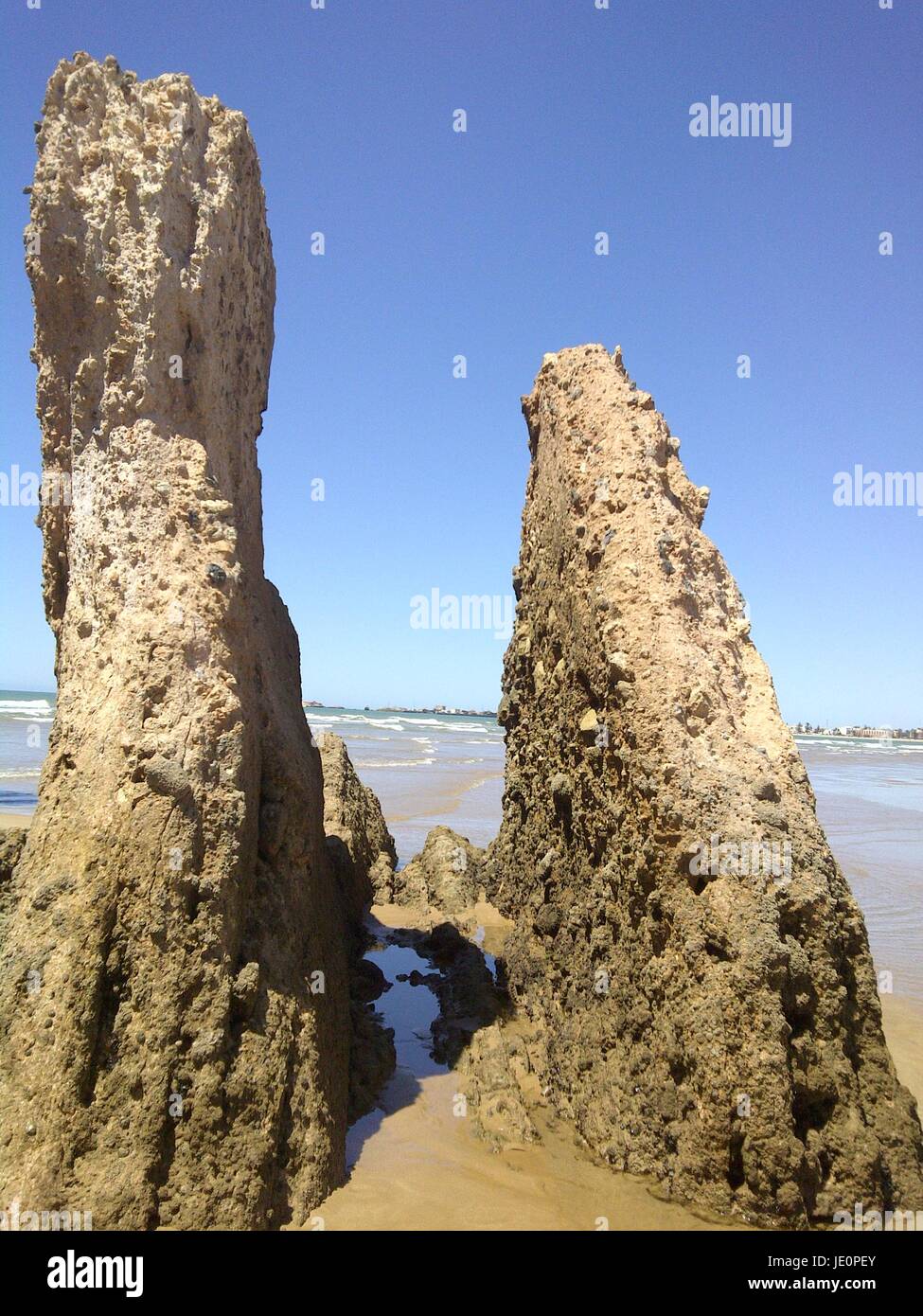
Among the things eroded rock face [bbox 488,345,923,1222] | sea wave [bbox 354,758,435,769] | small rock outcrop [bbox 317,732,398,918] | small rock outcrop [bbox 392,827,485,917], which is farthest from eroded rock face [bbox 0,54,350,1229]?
sea wave [bbox 354,758,435,769]

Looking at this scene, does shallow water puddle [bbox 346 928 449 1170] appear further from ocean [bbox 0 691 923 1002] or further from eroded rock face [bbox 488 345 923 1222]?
ocean [bbox 0 691 923 1002]

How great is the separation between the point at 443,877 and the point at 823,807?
13488 millimetres

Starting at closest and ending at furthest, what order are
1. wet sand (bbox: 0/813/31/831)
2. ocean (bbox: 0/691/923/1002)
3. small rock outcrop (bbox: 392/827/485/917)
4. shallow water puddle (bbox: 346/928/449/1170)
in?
shallow water puddle (bbox: 346/928/449/1170)
small rock outcrop (bbox: 392/827/485/917)
ocean (bbox: 0/691/923/1002)
wet sand (bbox: 0/813/31/831)

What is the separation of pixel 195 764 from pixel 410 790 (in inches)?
597

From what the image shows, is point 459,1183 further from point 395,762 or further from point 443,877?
point 395,762

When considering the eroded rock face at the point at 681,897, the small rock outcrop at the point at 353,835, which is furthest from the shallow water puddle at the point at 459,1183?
the small rock outcrop at the point at 353,835

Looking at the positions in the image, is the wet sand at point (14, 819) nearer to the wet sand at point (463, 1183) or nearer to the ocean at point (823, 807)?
the ocean at point (823, 807)

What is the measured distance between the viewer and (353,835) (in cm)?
767

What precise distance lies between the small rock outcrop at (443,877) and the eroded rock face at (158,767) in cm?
344

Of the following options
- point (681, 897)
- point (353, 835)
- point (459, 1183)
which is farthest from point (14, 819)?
point (681, 897)

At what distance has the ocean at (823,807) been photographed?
8719 millimetres

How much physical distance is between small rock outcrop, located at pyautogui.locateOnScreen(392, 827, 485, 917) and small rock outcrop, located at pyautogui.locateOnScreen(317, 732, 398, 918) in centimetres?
22

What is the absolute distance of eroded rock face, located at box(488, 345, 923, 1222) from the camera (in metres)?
3.23

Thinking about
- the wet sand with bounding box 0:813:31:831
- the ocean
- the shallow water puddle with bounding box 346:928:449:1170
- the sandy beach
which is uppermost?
the wet sand with bounding box 0:813:31:831
